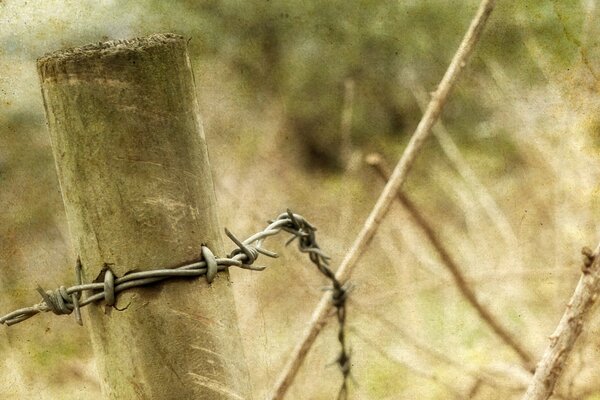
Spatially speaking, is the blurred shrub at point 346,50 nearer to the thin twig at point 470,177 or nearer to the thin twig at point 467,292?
the thin twig at point 470,177

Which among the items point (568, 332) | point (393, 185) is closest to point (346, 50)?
point (393, 185)

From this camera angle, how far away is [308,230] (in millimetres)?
1390

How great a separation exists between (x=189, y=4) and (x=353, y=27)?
80 cm

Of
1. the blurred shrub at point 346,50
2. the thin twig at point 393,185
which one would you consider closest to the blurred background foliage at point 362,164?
the blurred shrub at point 346,50

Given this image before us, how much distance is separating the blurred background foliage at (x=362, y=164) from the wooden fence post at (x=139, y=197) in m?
2.19

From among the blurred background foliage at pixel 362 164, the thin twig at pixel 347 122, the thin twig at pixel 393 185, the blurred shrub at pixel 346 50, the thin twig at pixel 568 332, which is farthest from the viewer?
the thin twig at pixel 347 122

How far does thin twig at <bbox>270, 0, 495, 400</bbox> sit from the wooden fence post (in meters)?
1.09

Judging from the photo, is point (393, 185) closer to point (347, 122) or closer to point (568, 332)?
point (568, 332)

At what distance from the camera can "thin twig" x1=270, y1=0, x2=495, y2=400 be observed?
2096 millimetres

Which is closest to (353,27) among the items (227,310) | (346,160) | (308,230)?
(346,160)

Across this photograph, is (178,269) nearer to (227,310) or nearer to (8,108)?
(227,310)

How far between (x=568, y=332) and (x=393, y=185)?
645 mm

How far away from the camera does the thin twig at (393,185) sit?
2096mm

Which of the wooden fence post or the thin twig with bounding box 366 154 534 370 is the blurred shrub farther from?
the wooden fence post
